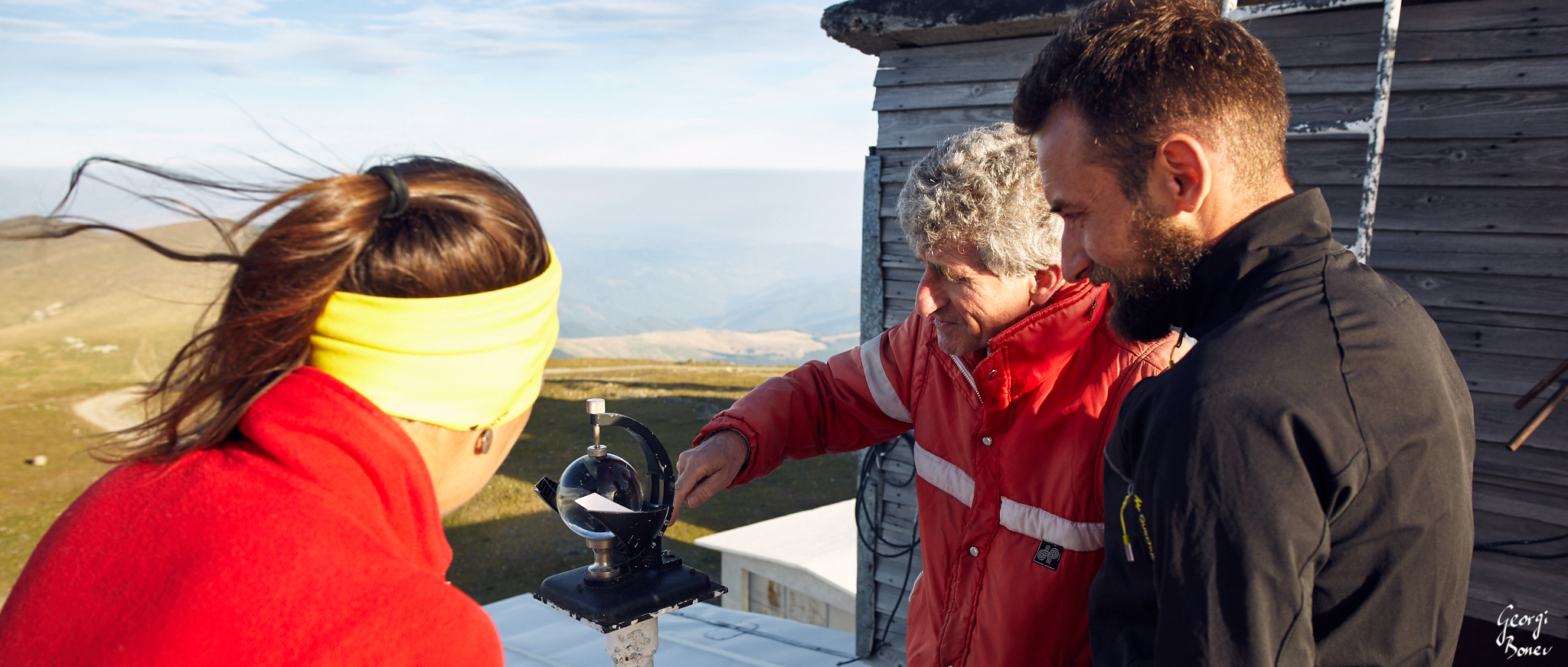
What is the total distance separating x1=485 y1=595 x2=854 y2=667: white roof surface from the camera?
497 cm

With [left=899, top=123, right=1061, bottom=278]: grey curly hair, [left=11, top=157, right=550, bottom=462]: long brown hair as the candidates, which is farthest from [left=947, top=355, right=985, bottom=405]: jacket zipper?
[left=11, top=157, right=550, bottom=462]: long brown hair

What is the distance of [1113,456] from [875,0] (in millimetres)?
3699

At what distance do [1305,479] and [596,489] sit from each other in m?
1.32

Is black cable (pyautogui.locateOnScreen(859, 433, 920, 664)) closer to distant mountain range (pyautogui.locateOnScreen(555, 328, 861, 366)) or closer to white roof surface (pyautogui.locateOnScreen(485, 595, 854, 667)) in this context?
white roof surface (pyautogui.locateOnScreen(485, 595, 854, 667))

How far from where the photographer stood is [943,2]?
4477 mm

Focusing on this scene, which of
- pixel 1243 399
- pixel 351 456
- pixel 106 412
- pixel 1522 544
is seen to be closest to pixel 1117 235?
pixel 1243 399

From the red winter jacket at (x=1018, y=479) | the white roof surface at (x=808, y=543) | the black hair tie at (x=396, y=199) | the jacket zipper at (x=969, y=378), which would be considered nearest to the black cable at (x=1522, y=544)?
the red winter jacket at (x=1018, y=479)

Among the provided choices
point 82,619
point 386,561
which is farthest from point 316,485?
point 82,619

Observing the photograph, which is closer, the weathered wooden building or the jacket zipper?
the jacket zipper

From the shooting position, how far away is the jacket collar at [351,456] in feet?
3.41

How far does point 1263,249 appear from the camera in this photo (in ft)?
4.39

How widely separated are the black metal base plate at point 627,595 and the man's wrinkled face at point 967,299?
82cm

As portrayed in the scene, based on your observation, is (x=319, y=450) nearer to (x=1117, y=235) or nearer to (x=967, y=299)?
(x=1117, y=235)

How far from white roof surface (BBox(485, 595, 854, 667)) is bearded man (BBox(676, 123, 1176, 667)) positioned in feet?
9.19
